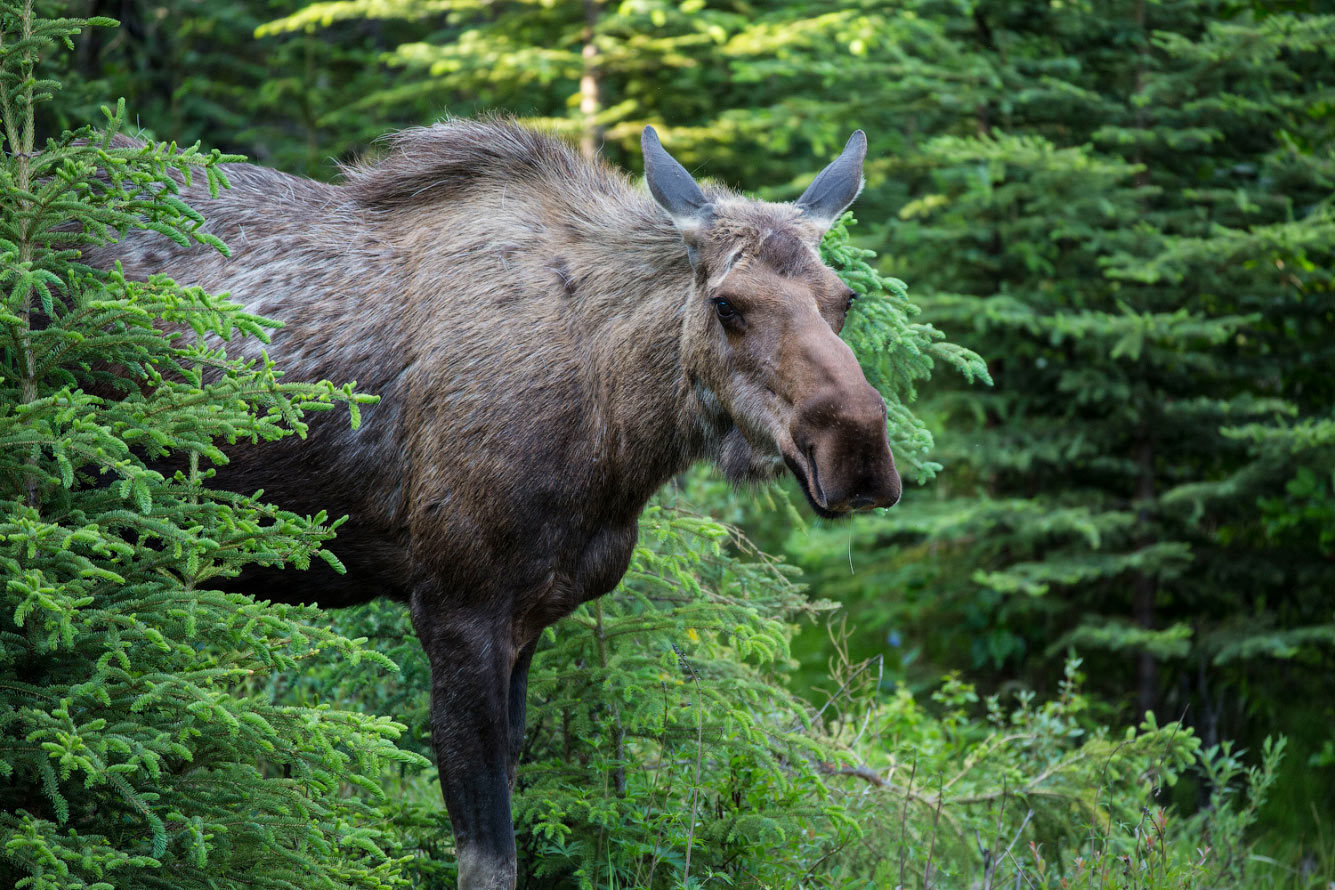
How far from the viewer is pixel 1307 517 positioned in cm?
851

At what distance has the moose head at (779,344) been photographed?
356 centimetres

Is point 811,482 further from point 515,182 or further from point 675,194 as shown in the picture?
point 515,182

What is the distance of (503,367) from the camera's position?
4.38m

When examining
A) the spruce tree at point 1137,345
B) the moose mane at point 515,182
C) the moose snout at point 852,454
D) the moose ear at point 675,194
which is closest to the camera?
the moose snout at point 852,454

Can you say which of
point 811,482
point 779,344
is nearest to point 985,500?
point 779,344

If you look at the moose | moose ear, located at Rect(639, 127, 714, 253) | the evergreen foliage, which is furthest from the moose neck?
the evergreen foliage

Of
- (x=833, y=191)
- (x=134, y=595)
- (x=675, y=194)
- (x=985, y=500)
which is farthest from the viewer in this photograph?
(x=985, y=500)

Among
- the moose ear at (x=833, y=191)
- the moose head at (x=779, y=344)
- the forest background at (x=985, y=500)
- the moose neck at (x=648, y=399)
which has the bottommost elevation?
the forest background at (x=985, y=500)

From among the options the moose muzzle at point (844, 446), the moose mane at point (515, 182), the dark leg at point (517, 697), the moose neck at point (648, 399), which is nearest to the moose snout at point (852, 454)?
the moose muzzle at point (844, 446)

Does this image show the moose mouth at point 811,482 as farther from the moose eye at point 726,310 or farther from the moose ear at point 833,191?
the moose ear at point 833,191

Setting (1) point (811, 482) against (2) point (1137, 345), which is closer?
(1) point (811, 482)

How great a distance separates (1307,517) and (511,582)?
6679 millimetres

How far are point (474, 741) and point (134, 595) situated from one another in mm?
1440

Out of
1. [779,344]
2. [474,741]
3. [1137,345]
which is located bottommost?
[1137,345]
